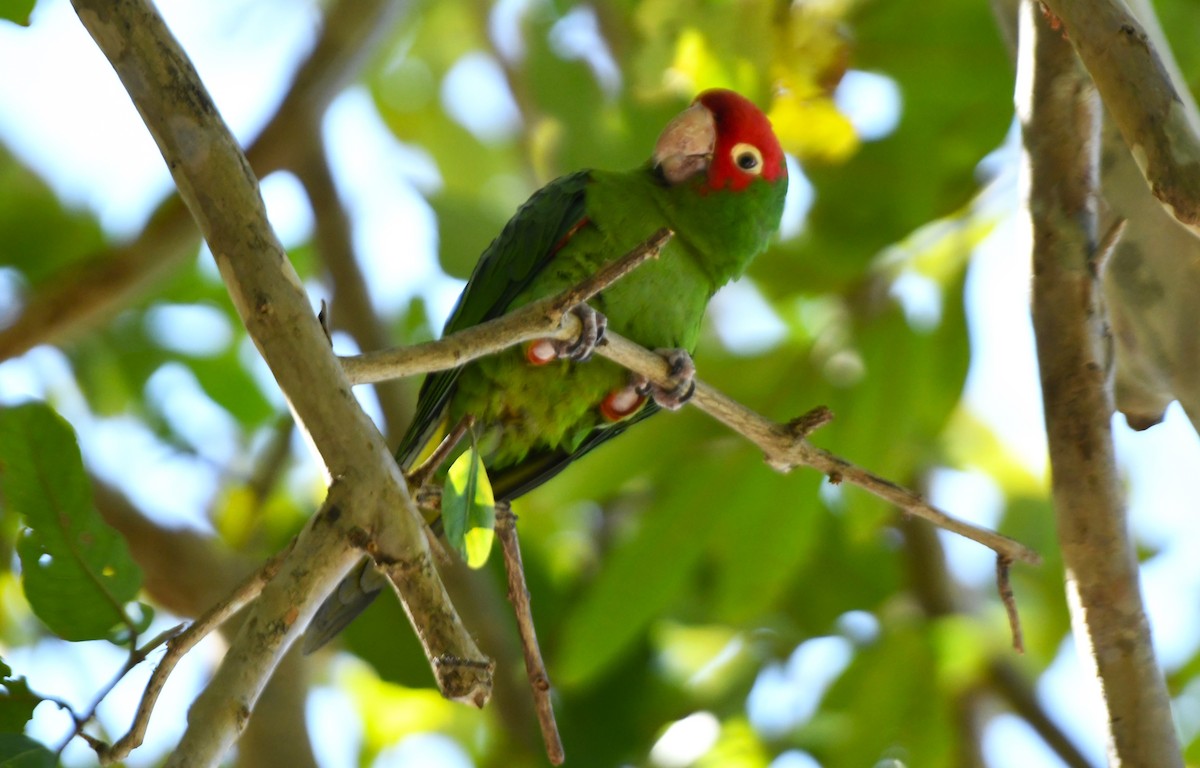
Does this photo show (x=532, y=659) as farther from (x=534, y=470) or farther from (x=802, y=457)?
(x=534, y=470)

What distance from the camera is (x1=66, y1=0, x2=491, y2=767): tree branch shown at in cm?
112

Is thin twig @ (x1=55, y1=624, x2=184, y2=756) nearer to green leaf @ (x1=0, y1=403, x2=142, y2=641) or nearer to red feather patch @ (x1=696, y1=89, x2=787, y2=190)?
green leaf @ (x1=0, y1=403, x2=142, y2=641)

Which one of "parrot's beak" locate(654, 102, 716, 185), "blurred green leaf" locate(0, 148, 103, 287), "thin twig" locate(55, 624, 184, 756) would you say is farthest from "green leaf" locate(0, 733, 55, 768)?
"blurred green leaf" locate(0, 148, 103, 287)

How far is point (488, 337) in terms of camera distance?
1334 millimetres

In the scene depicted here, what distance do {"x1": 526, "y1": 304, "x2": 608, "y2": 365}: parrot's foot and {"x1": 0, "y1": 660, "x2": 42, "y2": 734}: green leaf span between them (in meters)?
0.76

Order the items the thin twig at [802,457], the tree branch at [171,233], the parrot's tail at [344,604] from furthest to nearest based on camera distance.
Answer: the tree branch at [171,233] < the parrot's tail at [344,604] < the thin twig at [802,457]

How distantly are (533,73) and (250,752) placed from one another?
161 cm

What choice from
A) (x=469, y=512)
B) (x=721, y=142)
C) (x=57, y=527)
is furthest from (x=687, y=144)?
(x=57, y=527)

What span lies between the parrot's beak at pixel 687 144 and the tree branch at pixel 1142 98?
985 millimetres

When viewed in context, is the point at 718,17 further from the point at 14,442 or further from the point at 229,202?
the point at 14,442

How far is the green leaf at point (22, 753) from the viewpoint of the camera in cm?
103

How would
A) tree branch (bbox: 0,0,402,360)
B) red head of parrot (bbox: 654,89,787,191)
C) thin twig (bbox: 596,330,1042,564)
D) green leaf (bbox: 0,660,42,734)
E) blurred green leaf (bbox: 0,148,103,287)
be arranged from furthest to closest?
blurred green leaf (bbox: 0,148,103,287), tree branch (bbox: 0,0,402,360), red head of parrot (bbox: 654,89,787,191), thin twig (bbox: 596,330,1042,564), green leaf (bbox: 0,660,42,734)

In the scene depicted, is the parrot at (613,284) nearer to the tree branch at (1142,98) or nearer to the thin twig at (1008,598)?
the thin twig at (1008,598)

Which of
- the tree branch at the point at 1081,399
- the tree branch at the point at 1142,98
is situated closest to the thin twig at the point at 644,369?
the tree branch at the point at 1081,399
